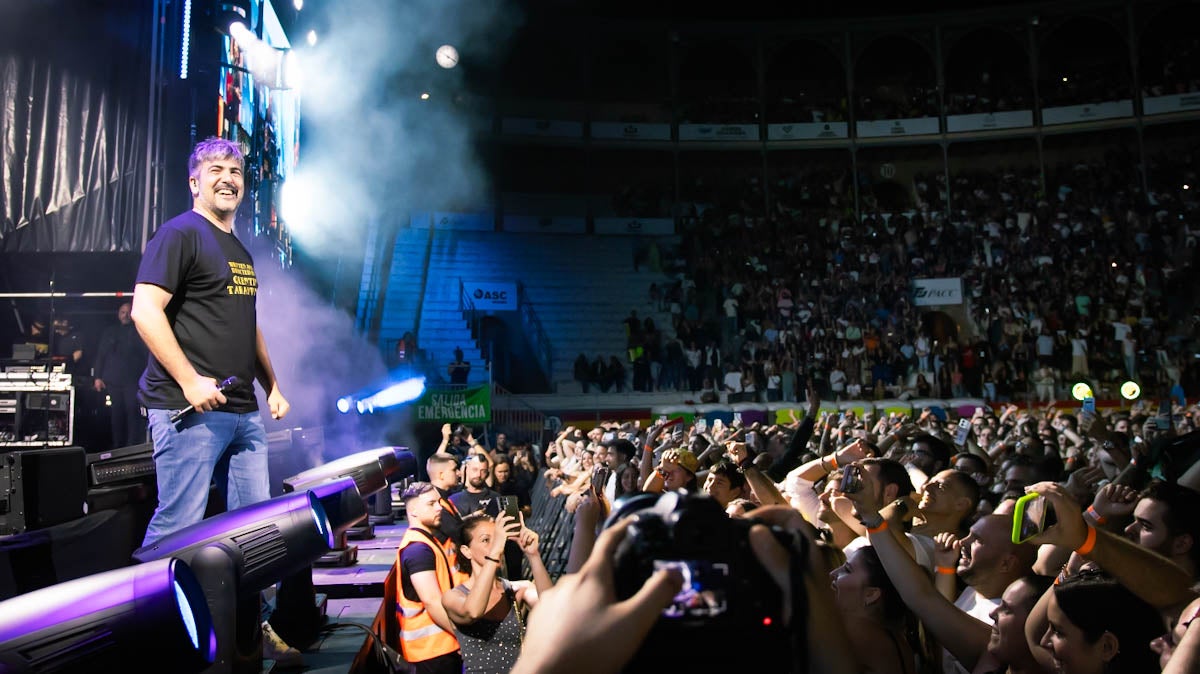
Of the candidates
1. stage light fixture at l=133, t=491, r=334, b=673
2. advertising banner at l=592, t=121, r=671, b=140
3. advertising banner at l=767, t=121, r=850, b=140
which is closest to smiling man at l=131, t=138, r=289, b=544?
stage light fixture at l=133, t=491, r=334, b=673

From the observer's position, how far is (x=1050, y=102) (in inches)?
1196

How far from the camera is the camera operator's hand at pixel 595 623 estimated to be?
1044mm

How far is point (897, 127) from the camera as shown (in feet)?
98.2

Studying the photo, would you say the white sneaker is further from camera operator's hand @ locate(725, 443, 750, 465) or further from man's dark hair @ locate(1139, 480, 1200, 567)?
man's dark hair @ locate(1139, 480, 1200, 567)

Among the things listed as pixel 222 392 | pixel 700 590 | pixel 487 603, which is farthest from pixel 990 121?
pixel 700 590

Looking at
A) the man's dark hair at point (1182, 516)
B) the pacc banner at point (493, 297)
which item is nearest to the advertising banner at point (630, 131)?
the pacc banner at point (493, 297)

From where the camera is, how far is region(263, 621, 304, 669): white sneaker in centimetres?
442

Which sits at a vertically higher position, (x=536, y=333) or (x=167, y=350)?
(x=536, y=333)

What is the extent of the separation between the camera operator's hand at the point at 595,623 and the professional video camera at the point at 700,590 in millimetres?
19

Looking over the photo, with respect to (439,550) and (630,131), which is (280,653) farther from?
(630,131)

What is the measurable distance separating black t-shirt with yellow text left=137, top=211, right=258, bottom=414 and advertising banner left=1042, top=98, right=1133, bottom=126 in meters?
31.4

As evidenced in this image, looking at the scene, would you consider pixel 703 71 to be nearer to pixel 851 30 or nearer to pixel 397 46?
pixel 851 30

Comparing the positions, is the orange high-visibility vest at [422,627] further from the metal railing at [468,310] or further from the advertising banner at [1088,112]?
the advertising banner at [1088,112]

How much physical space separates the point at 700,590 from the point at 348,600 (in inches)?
235
